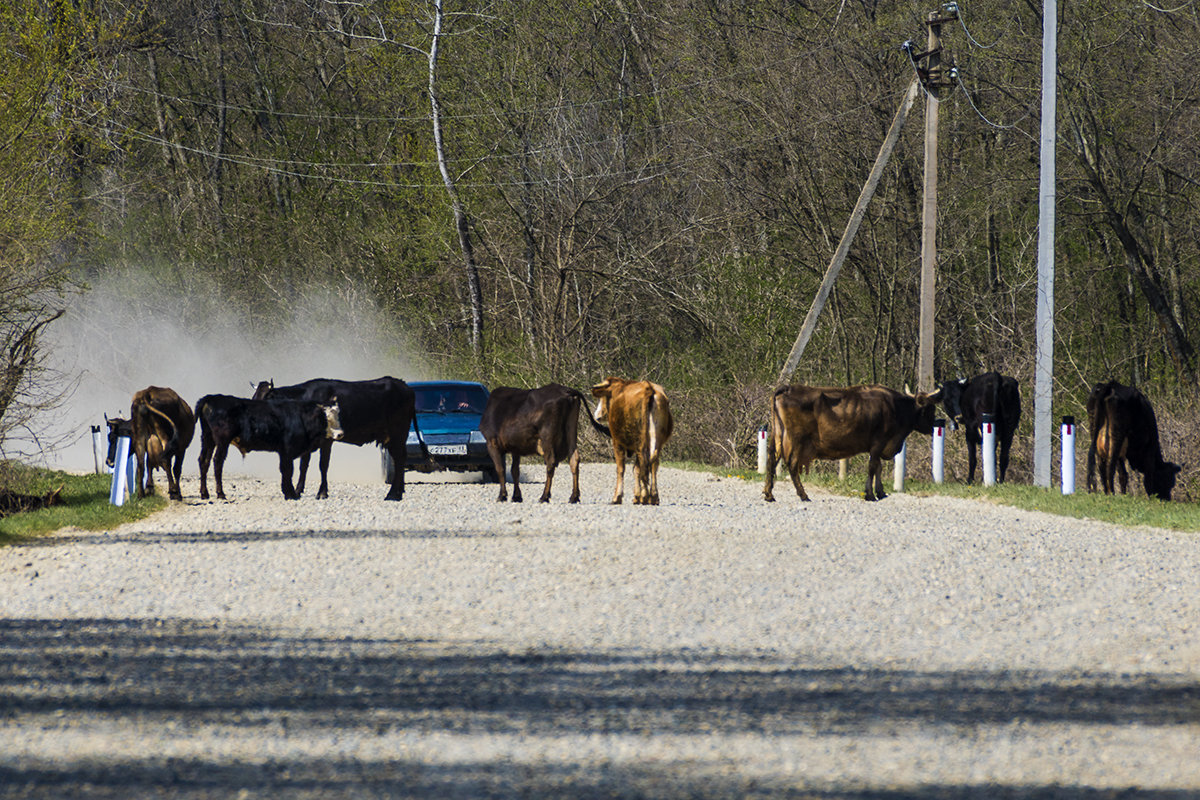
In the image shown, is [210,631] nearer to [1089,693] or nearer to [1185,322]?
[1089,693]

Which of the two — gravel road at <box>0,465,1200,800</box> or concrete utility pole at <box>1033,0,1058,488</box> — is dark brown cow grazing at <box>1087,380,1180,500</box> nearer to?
concrete utility pole at <box>1033,0,1058,488</box>

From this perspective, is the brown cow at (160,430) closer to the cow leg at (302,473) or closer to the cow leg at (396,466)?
the cow leg at (302,473)

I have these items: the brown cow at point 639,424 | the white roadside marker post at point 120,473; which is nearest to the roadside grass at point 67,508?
the white roadside marker post at point 120,473

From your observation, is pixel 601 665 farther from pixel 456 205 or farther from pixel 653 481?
pixel 456 205

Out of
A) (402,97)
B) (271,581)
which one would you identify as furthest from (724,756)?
(402,97)

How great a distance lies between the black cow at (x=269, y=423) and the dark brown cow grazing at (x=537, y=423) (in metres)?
2.01

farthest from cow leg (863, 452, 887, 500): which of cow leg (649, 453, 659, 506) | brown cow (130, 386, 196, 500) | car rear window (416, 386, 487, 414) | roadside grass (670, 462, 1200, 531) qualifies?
brown cow (130, 386, 196, 500)

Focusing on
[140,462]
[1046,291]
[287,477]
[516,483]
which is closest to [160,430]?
[140,462]

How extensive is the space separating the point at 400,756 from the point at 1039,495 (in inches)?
582

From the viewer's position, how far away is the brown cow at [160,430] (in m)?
18.4

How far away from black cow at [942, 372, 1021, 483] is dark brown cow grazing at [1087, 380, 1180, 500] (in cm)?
279

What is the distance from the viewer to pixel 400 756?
559 cm

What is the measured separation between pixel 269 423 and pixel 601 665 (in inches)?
447

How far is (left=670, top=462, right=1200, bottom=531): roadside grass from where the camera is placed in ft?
51.7
